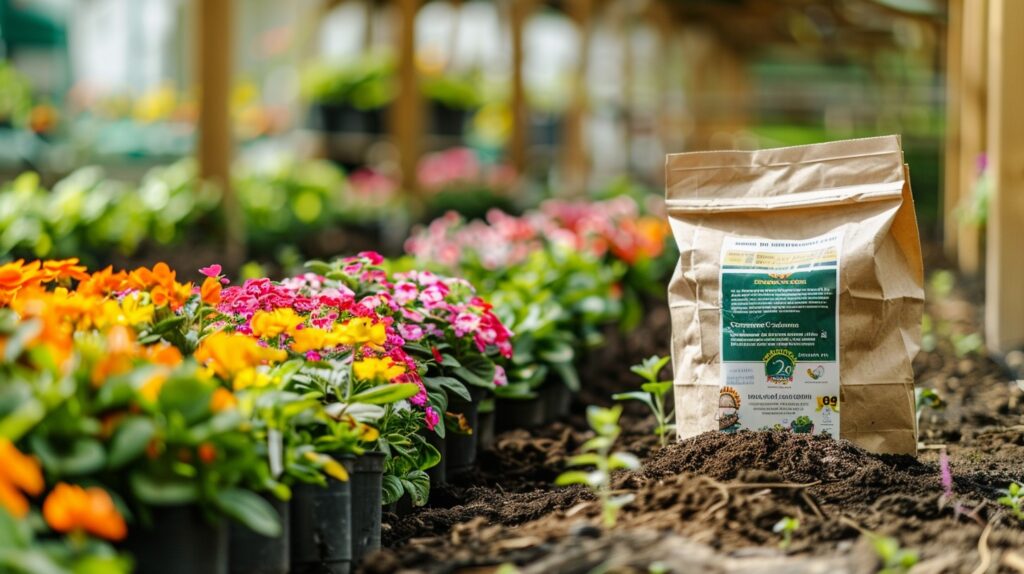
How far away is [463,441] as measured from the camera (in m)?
2.65

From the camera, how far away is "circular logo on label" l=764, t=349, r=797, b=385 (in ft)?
7.72

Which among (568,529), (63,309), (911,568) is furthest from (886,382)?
(63,309)

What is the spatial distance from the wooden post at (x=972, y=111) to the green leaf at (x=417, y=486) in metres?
4.16

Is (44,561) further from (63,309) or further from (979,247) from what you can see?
(979,247)

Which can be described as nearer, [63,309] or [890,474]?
[63,309]

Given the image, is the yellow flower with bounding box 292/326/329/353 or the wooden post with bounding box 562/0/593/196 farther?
the wooden post with bounding box 562/0/593/196

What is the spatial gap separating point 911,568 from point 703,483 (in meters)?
0.39

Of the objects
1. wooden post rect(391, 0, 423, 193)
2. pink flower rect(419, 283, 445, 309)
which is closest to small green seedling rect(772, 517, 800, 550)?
pink flower rect(419, 283, 445, 309)

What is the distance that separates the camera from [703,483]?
6.45 ft

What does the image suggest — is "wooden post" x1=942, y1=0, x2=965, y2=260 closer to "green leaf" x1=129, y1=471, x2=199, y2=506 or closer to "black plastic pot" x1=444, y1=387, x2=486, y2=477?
"black plastic pot" x1=444, y1=387, x2=486, y2=477

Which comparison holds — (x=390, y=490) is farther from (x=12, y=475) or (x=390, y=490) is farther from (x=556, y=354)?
(x=556, y=354)

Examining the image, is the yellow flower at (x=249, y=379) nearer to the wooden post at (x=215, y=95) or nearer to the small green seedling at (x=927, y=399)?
the small green seedling at (x=927, y=399)

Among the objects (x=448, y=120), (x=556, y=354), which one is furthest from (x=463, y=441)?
(x=448, y=120)

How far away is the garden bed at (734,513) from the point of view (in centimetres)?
168
